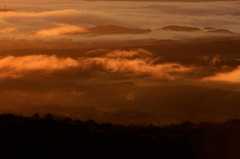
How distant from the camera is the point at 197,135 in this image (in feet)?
79.3

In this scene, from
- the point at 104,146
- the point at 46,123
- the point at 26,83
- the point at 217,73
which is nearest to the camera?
the point at 104,146

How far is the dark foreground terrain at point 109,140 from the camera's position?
67.4ft

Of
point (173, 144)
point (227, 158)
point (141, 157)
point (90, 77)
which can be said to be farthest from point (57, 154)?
point (90, 77)

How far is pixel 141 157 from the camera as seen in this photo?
66.1 feet

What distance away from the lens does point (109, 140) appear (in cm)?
2244

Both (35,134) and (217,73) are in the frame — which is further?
(217,73)

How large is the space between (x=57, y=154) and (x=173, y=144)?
20.3 ft

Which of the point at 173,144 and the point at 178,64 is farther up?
the point at 178,64

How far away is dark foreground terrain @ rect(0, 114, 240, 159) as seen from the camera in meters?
20.5

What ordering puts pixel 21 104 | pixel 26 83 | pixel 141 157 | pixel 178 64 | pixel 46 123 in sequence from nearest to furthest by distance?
pixel 141 157 < pixel 46 123 < pixel 21 104 < pixel 26 83 < pixel 178 64

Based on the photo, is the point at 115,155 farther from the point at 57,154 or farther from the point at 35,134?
the point at 35,134

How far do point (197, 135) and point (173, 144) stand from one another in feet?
8.14

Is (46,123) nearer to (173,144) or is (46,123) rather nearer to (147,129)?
(147,129)

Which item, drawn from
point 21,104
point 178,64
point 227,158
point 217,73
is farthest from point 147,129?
point 178,64
